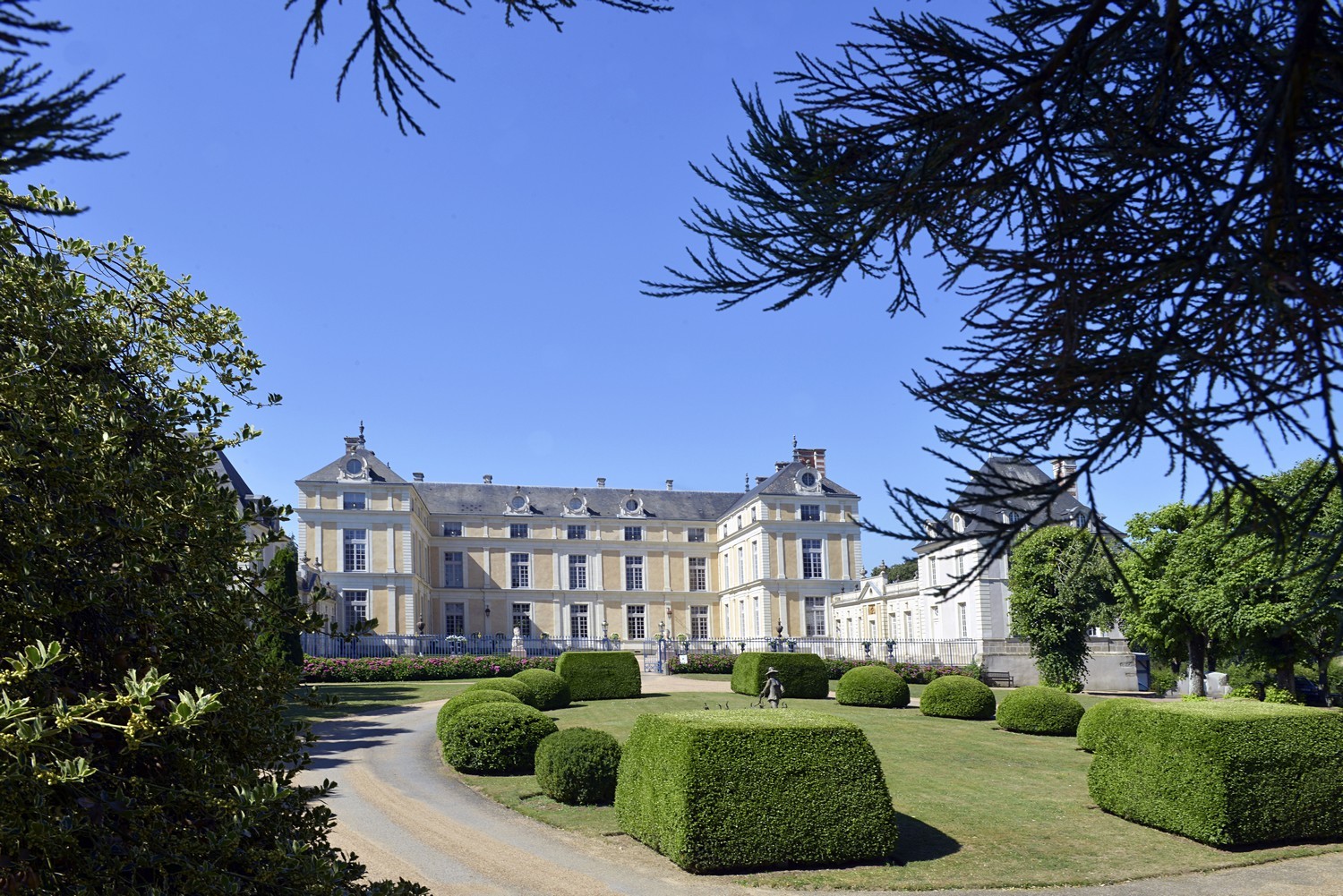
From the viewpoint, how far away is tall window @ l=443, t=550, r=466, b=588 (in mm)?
55562

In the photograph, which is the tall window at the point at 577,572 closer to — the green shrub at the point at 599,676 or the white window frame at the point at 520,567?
the white window frame at the point at 520,567

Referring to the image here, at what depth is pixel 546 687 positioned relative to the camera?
21016 mm

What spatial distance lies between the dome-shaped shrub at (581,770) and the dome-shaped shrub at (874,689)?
12749 mm

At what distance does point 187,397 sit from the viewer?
11.8ft

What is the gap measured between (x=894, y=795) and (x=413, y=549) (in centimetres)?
4034

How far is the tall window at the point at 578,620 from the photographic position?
184 feet

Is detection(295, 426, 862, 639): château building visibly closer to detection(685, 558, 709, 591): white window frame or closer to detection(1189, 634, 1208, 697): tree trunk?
detection(685, 558, 709, 591): white window frame

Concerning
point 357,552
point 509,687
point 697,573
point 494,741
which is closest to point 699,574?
point 697,573

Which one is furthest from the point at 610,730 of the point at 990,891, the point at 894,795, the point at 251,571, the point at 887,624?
the point at 887,624

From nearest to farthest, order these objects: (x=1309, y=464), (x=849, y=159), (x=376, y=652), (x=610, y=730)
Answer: (x=849, y=159) → (x=610, y=730) → (x=1309, y=464) → (x=376, y=652)

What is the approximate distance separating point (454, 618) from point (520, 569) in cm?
455

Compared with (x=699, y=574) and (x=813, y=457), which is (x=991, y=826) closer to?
(x=813, y=457)

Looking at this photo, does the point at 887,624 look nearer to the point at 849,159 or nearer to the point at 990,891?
the point at 990,891

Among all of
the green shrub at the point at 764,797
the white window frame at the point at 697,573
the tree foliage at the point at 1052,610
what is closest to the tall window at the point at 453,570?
the white window frame at the point at 697,573
